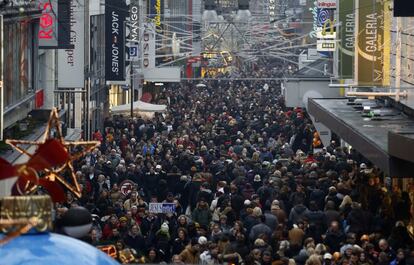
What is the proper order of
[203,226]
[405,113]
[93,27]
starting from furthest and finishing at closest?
[93,27] < [405,113] < [203,226]

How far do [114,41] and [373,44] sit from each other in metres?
14.3

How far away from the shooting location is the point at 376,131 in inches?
953

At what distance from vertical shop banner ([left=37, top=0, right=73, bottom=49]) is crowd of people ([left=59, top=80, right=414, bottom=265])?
2800mm

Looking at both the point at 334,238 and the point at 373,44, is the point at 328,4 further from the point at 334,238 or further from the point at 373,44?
the point at 334,238

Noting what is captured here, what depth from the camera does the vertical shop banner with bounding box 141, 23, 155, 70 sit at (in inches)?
2271

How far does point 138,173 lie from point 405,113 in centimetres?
586

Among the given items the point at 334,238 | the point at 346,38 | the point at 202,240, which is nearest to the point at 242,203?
the point at 334,238

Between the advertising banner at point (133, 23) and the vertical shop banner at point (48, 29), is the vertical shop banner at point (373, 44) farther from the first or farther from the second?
the advertising banner at point (133, 23)

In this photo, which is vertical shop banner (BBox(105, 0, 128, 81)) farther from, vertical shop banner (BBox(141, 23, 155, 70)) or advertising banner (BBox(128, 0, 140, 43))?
vertical shop banner (BBox(141, 23, 155, 70))

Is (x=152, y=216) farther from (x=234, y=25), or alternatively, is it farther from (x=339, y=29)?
(x=234, y=25)

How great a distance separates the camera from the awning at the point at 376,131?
18.4m

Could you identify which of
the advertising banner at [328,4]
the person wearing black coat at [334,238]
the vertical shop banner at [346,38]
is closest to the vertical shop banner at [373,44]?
the vertical shop banner at [346,38]

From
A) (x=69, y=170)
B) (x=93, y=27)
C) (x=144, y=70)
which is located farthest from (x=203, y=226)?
(x=144, y=70)

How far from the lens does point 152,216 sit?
67.3 feet
